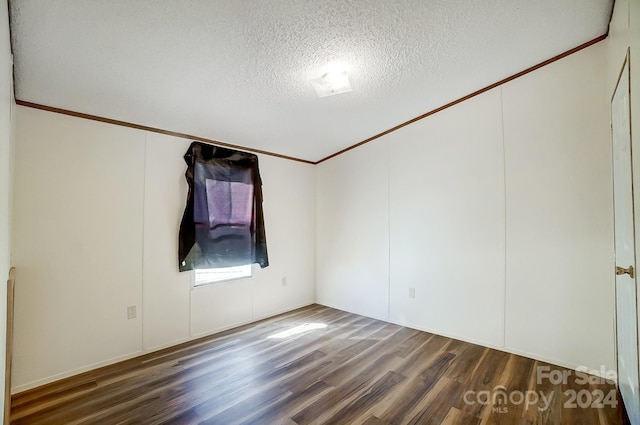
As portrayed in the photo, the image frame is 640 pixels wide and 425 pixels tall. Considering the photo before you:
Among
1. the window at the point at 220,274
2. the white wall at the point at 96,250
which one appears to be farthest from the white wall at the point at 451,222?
the white wall at the point at 96,250

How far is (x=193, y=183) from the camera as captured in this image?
295cm

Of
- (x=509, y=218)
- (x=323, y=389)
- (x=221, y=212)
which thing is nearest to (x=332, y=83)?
(x=221, y=212)

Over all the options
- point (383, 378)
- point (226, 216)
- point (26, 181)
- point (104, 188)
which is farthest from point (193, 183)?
point (383, 378)

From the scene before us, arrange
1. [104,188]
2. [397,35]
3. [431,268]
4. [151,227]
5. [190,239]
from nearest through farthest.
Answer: [397,35] → [104,188] → [151,227] → [190,239] → [431,268]

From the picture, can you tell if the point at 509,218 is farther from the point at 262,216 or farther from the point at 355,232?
the point at 262,216

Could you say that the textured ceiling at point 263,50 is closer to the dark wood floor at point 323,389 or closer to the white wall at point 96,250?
the white wall at point 96,250

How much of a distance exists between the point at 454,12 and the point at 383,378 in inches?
107

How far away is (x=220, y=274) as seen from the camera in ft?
10.8

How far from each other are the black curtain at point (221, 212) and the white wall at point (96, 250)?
0.40ft

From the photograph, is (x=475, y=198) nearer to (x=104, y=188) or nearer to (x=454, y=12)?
(x=454, y=12)

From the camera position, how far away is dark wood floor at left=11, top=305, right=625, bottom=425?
178 centimetres

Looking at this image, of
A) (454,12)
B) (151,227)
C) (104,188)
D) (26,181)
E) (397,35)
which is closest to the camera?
(454,12)

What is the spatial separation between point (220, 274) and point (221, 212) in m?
0.75

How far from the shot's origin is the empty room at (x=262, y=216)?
5.69 feet
